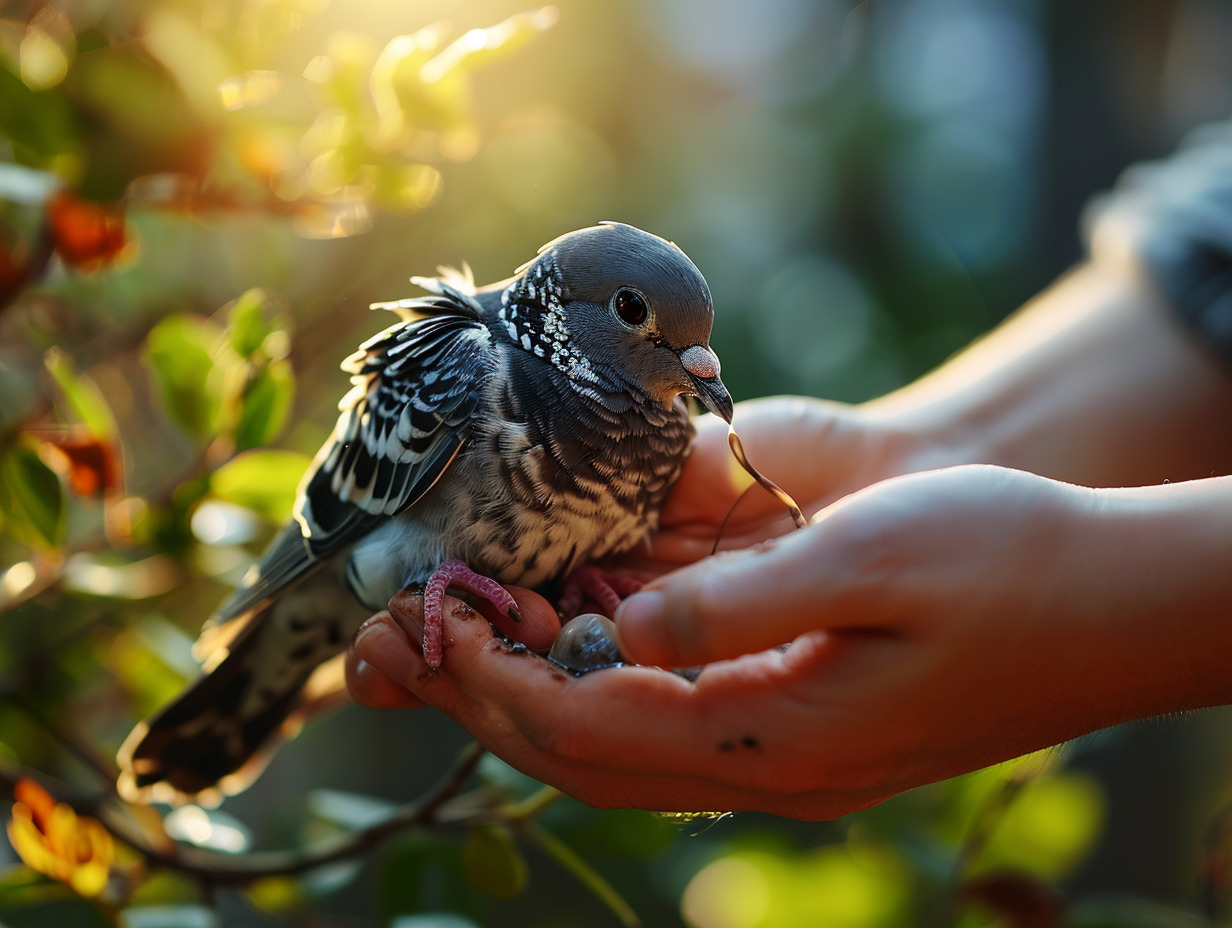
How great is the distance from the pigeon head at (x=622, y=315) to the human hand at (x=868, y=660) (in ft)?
1.00

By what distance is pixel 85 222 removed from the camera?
117 centimetres

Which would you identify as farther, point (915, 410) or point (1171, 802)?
point (1171, 802)

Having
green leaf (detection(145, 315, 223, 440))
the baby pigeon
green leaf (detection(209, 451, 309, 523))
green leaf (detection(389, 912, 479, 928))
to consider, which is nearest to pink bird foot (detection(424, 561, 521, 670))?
the baby pigeon

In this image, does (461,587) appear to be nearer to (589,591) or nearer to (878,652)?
(589,591)

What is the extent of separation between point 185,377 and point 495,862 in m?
0.85

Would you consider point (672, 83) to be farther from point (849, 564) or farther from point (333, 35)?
point (849, 564)

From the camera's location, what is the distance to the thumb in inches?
30.8

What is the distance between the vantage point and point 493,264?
170cm

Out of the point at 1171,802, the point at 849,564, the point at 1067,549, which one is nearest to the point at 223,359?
the point at 849,564

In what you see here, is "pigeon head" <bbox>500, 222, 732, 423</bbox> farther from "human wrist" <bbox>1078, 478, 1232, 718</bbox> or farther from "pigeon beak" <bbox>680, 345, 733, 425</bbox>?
"human wrist" <bbox>1078, 478, 1232, 718</bbox>

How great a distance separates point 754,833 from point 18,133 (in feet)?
5.72

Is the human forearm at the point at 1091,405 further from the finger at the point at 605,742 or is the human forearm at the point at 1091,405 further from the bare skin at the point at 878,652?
the finger at the point at 605,742

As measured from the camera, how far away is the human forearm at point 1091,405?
5.56ft

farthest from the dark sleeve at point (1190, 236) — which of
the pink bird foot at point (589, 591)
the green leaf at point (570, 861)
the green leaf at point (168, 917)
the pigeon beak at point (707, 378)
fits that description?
the green leaf at point (168, 917)
